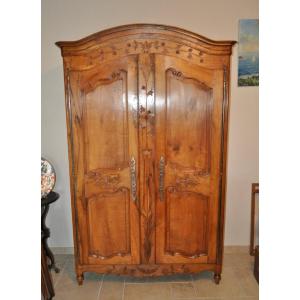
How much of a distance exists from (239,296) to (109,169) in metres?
1.44

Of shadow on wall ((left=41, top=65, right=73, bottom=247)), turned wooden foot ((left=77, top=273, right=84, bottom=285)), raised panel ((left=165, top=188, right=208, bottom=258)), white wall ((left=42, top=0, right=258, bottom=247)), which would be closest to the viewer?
raised panel ((left=165, top=188, right=208, bottom=258))

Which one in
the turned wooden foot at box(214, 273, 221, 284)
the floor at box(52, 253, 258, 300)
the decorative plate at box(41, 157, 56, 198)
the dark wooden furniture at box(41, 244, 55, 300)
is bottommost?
the floor at box(52, 253, 258, 300)

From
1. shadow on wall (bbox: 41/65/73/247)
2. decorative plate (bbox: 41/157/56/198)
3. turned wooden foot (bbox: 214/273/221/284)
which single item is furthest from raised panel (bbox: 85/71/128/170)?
turned wooden foot (bbox: 214/273/221/284)

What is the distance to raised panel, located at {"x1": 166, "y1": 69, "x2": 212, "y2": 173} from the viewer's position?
205cm

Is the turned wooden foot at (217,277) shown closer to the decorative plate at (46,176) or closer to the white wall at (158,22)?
the white wall at (158,22)

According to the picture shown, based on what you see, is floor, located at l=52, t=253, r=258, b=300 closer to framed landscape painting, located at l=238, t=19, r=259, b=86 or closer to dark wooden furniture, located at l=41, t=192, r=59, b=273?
dark wooden furniture, located at l=41, t=192, r=59, b=273

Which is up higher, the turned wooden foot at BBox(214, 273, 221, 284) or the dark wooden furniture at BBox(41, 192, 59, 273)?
the dark wooden furniture at BBox(41, 192, 59, 273)

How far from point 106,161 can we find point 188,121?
69 cm

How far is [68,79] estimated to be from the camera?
2.03m

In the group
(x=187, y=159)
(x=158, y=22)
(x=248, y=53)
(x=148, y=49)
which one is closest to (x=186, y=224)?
(x=187, y=159)

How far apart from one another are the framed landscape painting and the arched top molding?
0.72 meters
